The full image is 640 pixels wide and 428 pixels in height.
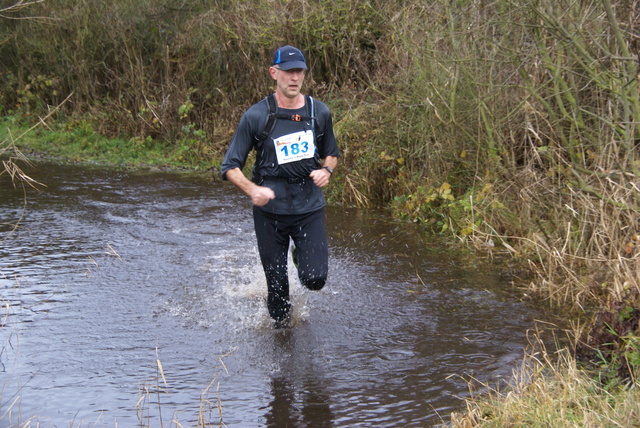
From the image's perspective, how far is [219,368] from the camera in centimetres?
517

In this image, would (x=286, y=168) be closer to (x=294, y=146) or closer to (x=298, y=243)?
(x=294, y=146)

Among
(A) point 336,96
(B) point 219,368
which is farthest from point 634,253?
(A) point 336,96

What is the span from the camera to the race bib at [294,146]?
17.0 ft

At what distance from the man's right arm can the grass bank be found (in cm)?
197

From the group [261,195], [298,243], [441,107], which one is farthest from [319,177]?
[441,107]

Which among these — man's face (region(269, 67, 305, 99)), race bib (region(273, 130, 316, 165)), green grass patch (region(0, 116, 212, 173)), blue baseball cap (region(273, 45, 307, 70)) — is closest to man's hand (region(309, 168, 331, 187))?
race bib (region(273, 130, 316, 165))

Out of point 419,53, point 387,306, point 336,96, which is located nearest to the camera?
point 387,306

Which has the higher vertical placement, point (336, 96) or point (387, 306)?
point (336, 96)

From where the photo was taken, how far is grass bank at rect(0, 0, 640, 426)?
632cm

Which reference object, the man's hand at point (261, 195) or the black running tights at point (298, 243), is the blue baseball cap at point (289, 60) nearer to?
the man's hand at point (261, 195)

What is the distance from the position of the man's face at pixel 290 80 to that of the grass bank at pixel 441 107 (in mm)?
2418

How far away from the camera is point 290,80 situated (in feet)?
16.6

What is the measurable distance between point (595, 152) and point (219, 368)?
4508mm

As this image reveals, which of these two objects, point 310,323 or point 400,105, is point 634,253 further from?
point 400,105
